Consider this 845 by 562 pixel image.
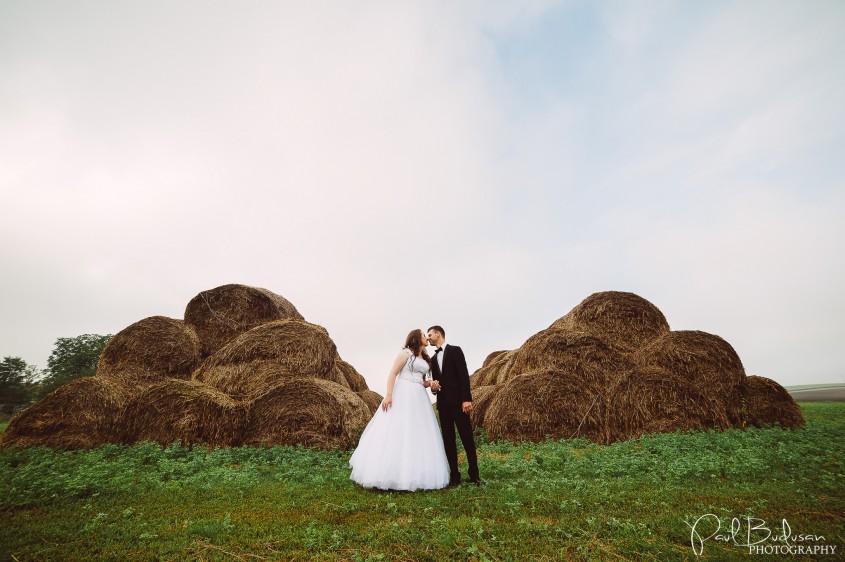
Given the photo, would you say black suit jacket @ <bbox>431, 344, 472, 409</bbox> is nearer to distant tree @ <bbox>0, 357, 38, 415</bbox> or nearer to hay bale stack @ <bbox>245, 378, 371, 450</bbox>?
hay bale stack @ <bbox>245, 378, 371, 450</bbox>

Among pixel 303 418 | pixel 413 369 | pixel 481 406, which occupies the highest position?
pixel 413 369

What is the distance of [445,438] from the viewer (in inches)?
261

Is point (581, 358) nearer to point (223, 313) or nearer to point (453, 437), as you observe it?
point (453, 437)

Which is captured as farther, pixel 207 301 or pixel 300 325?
pixel 207 301

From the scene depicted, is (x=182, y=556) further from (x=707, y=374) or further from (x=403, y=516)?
(x=707, y=374)

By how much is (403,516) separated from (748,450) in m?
6.75

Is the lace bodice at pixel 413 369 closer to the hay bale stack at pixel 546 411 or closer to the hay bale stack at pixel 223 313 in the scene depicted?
the hay bale stack at pixel 546 411

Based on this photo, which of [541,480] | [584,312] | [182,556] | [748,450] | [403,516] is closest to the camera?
[182,556]

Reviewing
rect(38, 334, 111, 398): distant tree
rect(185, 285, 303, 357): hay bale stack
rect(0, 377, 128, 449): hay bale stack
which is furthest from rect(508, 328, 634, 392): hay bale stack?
rect(38, 334, 111, 398): distant tree

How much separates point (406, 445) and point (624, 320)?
967 cm

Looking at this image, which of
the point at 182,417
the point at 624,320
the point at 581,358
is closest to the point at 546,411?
the point at 581,358

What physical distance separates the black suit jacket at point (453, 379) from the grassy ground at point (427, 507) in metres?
1.31

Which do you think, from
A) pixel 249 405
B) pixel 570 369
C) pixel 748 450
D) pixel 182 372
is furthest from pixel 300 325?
pixel 748 450

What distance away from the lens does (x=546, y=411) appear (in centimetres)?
1067
